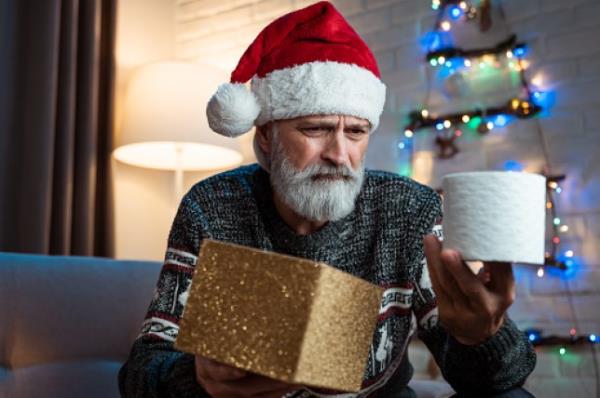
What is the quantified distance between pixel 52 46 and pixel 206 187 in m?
1.24

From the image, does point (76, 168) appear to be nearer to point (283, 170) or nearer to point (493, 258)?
point (283, 170)

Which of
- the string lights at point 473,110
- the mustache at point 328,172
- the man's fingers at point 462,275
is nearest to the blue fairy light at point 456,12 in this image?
the string lights at point 473,110

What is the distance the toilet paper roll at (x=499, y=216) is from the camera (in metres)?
0.75

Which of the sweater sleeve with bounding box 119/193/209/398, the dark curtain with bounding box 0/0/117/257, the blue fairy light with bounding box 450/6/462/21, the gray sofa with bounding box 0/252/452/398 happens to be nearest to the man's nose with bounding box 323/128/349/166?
the sweater sleeve with bounding box 119/193/209/398

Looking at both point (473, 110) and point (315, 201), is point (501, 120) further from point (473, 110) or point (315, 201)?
point (315, 201)

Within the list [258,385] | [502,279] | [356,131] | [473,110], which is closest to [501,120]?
[473,110]

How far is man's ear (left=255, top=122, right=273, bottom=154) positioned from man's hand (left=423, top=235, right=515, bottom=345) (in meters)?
0.61

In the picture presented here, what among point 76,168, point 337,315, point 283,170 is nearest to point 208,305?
point 337,315

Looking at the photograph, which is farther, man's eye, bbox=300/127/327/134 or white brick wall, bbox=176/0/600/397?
white brick wall, bbox=176/0/600/397

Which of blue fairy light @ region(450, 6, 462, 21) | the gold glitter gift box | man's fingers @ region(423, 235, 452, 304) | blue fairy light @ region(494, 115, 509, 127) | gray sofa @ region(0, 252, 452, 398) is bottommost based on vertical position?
gray sofa @ region(0, 252, 452, 398)

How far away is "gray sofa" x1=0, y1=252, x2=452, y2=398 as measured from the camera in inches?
53.4

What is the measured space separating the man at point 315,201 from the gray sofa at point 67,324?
1.05 feet

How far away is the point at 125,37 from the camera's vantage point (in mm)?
2816

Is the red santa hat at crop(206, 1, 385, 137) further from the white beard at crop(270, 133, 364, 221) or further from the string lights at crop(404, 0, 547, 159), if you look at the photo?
the string lights at crop(404, 0, 547, 159)
